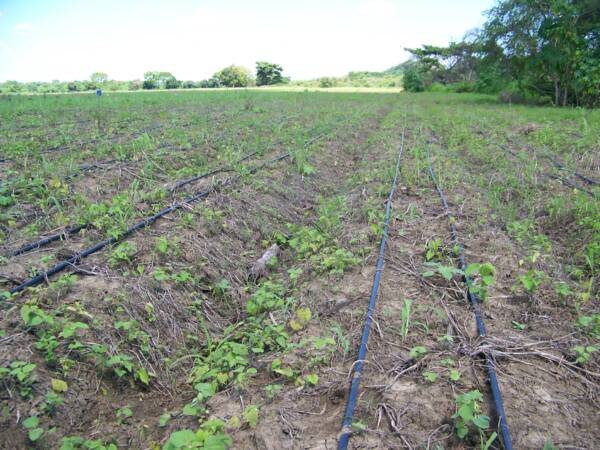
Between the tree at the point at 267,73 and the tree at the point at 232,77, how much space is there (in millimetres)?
2804

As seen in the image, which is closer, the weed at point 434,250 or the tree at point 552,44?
the weed at point 434,250

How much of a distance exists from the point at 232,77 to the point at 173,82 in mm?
8687

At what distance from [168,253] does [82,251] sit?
2.37ft

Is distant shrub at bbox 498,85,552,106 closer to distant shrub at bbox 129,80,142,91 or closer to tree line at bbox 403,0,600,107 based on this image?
tree line at bbox 403,0,600,107

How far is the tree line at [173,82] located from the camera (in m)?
43.3

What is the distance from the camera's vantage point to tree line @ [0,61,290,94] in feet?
142

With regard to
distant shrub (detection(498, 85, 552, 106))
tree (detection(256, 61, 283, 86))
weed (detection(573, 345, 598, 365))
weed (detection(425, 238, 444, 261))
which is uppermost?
tree (detection(256, 61, 283, 86))

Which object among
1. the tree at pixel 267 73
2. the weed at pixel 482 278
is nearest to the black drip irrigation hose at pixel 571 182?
the weed at pixel 482 278

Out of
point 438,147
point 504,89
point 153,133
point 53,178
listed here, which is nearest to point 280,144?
point 153,133

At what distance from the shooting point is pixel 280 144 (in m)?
8.21

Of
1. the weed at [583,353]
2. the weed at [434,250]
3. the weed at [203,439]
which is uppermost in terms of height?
the weed at [434,250]

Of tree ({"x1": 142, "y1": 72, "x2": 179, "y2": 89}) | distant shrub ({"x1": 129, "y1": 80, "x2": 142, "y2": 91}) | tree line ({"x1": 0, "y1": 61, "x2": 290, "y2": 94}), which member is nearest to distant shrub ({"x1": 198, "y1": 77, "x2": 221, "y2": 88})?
tree line ({"x1": 0, "y1": 61, "x2": 290, "y2": 94})

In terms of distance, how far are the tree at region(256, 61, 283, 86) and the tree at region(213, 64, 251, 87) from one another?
110 inches

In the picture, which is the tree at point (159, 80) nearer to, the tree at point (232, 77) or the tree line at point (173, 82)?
the tree line at point (173, 82)
